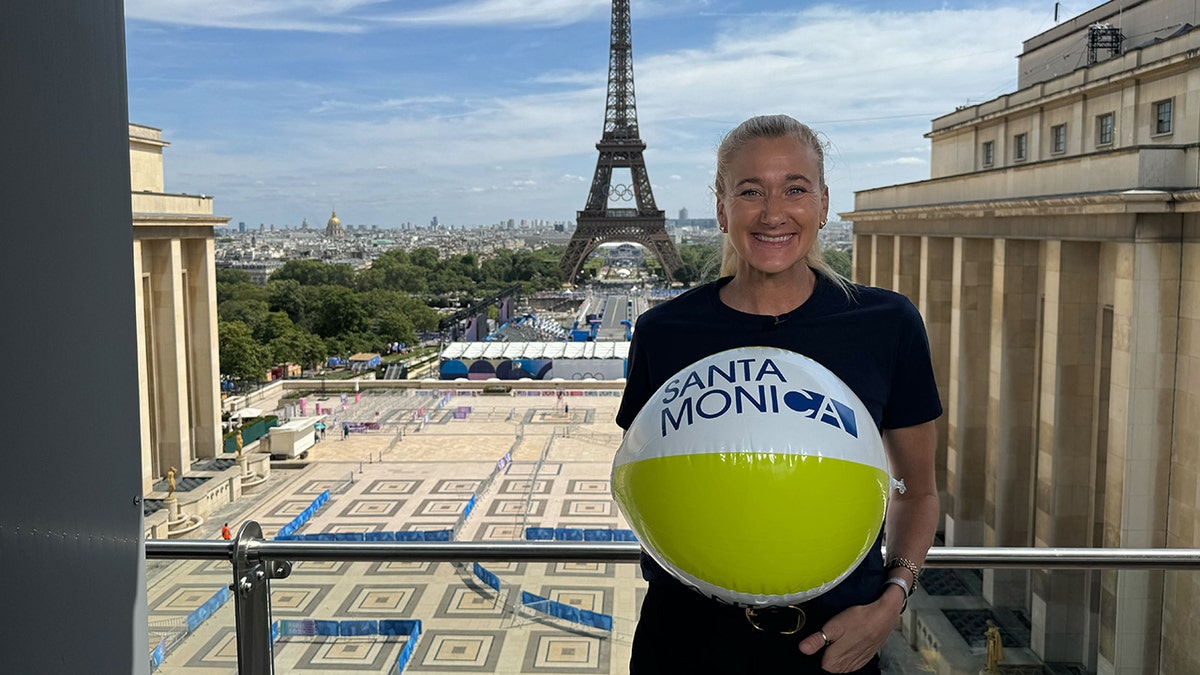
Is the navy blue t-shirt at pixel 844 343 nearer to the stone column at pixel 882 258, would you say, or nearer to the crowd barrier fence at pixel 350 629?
the crowd barrier fence at pixel 350 629

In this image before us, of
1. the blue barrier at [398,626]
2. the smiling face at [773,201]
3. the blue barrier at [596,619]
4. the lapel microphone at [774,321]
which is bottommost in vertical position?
the blue barrier at [596,619]

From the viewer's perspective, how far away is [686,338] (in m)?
2.14

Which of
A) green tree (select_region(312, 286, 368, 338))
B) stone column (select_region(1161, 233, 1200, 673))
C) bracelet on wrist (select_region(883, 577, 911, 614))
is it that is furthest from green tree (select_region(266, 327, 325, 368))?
bracelet on wrist (select_region(883, 577, 911, 614))

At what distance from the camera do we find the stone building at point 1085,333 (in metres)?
9.83

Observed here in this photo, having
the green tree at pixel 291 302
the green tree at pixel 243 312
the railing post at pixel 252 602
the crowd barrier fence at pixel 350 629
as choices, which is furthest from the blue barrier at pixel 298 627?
the green tree at pixel 291 302

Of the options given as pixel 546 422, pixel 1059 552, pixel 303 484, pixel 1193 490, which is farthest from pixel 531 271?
pixel 1059 552

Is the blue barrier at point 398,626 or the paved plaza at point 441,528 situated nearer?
the paved plaza at point 441,528

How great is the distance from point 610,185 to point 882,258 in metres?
49.7

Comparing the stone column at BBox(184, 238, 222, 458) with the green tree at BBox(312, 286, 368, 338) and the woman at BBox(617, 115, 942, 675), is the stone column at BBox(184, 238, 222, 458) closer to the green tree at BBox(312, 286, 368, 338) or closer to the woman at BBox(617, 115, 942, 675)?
the green tree at BBox(312, 286, 368, 338)

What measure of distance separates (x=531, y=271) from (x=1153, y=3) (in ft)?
299

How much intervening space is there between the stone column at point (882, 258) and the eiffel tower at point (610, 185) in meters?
45.9

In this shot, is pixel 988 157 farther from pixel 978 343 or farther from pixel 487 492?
pixel 487 492

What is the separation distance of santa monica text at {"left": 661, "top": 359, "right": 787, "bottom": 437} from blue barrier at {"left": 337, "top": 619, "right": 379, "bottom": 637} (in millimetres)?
1907

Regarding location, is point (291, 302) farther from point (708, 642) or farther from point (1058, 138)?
point (708, 642)
